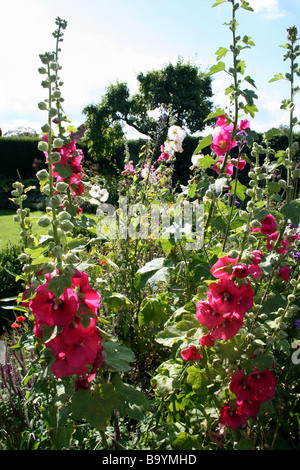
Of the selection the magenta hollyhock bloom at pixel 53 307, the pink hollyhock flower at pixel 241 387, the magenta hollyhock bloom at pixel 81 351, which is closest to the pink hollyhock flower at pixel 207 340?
the pink hollyhock flower at pixel 241 387

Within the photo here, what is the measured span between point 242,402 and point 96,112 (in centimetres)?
1729

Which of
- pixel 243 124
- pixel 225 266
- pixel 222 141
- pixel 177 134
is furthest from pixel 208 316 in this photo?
pixel 177 134

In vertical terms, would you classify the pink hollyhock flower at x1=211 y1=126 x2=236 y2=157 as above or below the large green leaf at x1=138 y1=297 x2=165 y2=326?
above

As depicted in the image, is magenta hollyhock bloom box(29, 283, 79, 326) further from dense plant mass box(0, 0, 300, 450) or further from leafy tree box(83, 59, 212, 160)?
leafy tree box(83, 59, 212, 160)

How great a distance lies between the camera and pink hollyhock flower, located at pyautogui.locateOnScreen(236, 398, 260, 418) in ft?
4.31

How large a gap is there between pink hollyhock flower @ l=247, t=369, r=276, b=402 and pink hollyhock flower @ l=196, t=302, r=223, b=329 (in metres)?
0.29

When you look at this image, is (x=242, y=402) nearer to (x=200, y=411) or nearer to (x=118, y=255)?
(x=200, y=411)

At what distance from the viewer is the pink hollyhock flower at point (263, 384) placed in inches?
51.3

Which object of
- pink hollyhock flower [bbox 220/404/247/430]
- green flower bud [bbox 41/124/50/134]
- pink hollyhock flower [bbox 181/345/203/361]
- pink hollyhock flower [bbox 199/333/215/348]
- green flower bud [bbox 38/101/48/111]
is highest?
green flower bud [bbox 38/101/48/111]

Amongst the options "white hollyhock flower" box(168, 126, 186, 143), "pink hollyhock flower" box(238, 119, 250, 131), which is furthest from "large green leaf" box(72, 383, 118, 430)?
"white hollyhock flower" box(168, 126, 186, 143)

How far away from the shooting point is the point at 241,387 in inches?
51.5

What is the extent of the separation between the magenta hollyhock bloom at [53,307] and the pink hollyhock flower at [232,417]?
2.44 feet

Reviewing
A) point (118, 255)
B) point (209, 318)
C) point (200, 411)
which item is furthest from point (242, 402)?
point (118, 255)

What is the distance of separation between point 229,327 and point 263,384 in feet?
1.02
